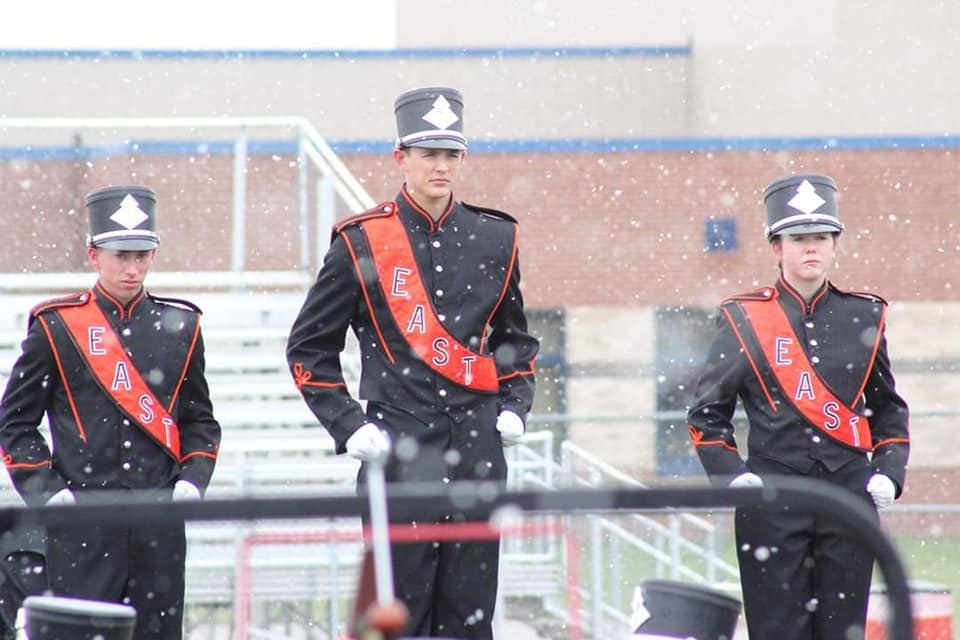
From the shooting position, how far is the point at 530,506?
2564mm

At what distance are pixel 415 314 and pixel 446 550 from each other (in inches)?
28.6

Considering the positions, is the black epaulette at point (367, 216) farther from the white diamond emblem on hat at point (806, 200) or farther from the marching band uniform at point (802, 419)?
the white diamond emblem on hat at point (806, 200)

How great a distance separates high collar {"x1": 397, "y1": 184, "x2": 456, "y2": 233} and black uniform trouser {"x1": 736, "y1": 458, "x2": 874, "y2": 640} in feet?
4.23

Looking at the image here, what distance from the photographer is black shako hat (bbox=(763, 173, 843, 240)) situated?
5.20 m

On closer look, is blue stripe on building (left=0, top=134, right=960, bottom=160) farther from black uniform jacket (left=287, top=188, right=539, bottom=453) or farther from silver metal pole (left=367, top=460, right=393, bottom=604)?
silver metal pole (left=367, top=460, right=393, bottom=604)

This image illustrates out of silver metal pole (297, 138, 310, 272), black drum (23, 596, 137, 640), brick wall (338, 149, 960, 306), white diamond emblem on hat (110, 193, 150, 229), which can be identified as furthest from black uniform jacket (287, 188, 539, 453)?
brick wall (338, 149, 960, 306)

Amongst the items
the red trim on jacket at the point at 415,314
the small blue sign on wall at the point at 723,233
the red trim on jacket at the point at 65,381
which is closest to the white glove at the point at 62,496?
the red trim on jacket at the point at 65,381

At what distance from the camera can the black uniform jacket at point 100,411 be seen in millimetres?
5133

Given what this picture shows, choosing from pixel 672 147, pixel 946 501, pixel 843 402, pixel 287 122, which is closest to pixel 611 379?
pixel 672 147

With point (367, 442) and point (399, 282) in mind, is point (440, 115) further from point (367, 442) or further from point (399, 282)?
point (367, 442)

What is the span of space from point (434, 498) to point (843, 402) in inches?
113

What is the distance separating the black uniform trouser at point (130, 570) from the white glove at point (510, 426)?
100 cm

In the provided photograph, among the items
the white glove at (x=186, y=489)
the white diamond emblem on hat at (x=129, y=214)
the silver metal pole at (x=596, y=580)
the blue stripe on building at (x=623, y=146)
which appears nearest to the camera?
the white glove at (x=186, y=489)

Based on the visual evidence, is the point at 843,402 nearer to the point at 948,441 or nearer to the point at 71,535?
the point at 71,535
